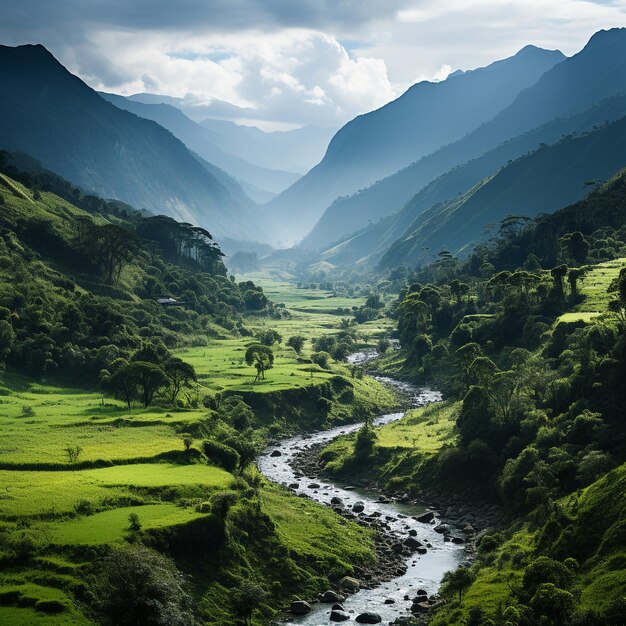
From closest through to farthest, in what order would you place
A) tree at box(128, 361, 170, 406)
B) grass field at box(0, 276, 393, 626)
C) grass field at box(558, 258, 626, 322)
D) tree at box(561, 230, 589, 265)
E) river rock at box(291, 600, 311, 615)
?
grass field at box(0, 276, 393, 626) → river rock at box(291, 600, 311, 615) → tree at box(128, 361, 170, 406) → grass field at box(558, 258, 626, 322) → tree at box(561, 230, 589, 265)

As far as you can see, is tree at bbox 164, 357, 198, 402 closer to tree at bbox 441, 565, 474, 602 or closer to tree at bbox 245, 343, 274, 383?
tree at bbox 245, 343, 274, 383

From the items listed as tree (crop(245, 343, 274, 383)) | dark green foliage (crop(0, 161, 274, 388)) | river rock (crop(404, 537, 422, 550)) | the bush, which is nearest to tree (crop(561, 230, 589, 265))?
the bush

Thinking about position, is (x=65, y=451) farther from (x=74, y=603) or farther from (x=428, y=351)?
(x=428, y=351)

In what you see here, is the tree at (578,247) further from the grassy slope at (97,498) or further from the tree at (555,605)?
the tree at (555,605)

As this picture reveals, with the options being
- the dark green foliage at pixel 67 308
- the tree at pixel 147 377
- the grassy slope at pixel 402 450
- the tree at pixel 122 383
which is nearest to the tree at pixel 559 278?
the grassy slope at pixel 402 450

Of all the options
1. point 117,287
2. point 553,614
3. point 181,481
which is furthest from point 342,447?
point 117,287

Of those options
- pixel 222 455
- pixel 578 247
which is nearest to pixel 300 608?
pixel 222 455
